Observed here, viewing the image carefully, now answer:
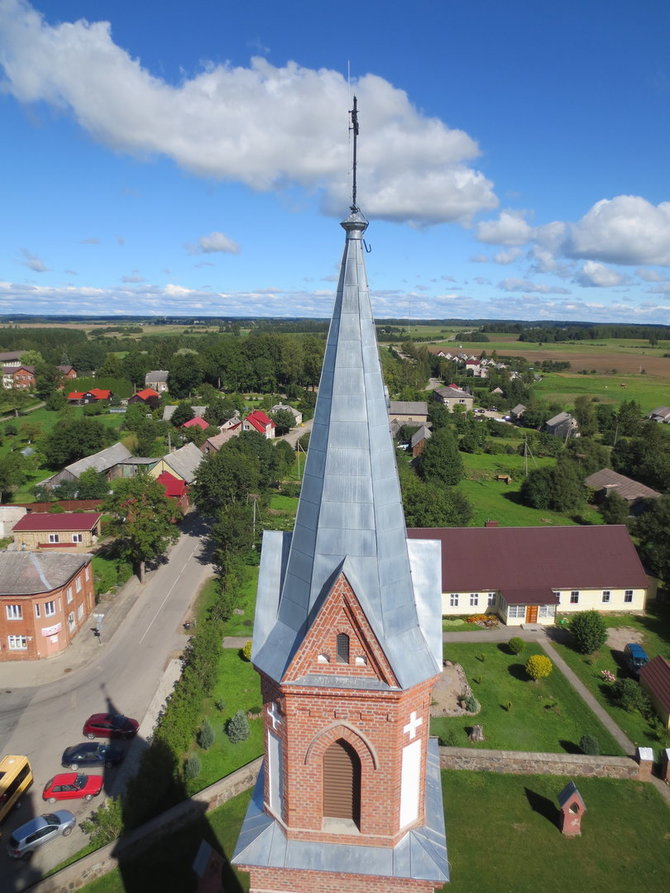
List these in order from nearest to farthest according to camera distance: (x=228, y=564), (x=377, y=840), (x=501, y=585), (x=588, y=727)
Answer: (x=377, y=840)
(x=588, y=727)
(x=501, y=585)
(x=228, y=564)

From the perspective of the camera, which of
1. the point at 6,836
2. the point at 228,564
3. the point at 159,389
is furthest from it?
the point at 159,389

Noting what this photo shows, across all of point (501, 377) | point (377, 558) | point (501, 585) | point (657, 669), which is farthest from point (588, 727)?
point (501, 377)

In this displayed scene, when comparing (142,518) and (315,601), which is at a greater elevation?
(315,601)

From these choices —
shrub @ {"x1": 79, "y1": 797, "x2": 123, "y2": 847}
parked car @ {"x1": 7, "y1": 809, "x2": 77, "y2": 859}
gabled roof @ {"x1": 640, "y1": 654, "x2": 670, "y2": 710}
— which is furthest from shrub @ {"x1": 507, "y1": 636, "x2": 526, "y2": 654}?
parked car @ {"x1": 7, "y1": 809, "x2": 77, "y2": 859}

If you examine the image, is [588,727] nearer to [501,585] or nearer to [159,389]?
[501,585]

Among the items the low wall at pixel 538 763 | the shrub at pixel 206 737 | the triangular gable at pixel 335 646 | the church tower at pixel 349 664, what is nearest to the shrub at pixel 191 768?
the shrub at pixel 206 737

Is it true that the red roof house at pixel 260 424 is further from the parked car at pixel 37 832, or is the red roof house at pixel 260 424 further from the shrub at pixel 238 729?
the parked car at pixel 37 832

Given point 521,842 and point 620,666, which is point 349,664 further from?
point 620,666

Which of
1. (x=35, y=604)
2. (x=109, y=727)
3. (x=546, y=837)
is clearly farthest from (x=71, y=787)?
(x=546, y=837)

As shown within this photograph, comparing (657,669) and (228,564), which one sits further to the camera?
(228,564)
